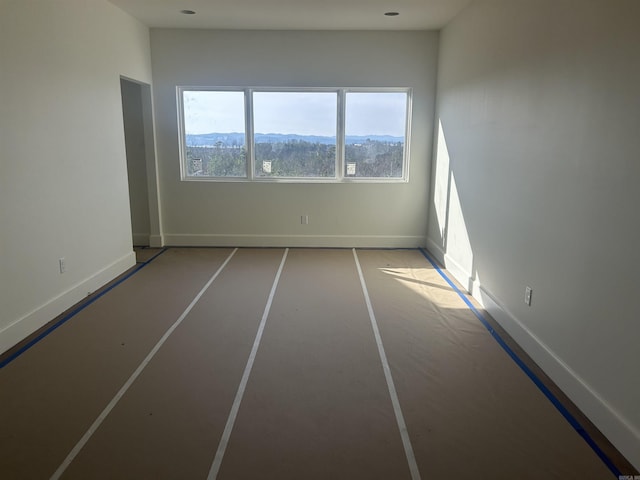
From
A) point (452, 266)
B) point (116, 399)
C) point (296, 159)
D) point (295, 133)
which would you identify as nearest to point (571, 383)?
point (452, 266)

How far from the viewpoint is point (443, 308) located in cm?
434

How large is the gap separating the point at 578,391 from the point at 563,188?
4.10 feet

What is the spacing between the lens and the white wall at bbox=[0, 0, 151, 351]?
11.2ft

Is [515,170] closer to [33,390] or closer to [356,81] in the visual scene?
[356,81]

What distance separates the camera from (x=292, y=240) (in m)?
6.64

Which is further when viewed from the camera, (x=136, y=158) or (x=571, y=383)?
(x=136, y=158)

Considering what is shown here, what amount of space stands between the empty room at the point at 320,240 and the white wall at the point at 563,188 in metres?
0.02

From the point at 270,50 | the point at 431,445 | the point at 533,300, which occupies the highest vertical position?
the point at 270,50

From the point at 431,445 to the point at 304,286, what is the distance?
2.71 m

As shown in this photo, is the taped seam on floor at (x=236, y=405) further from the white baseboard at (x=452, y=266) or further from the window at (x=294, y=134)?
the window at (x=294, y=134)

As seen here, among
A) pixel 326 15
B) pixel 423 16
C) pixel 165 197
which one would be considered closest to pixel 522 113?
pixel 423 16

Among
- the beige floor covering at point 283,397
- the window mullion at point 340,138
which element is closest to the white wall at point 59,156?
the beige floor covering at point 283,397

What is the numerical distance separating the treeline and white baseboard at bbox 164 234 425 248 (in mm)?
884

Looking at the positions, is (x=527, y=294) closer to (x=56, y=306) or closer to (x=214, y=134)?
(x=56, y=306)
